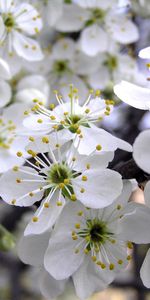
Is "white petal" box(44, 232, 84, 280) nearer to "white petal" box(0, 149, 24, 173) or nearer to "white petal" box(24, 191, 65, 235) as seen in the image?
"white petal" box(24, 191, 65, 235)

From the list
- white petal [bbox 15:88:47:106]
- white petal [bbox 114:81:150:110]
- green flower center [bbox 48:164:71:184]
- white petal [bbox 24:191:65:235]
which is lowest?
white petal [bbox 15:88:47:106]

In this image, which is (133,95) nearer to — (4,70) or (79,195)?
(79,195)

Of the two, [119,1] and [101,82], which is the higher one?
[119,1]

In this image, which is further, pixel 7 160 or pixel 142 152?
pixel 7 160

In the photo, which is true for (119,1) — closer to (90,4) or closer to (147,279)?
(90,4)

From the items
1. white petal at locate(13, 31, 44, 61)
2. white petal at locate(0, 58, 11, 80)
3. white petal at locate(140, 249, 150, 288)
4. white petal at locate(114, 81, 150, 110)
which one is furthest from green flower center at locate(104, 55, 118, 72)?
white petal at locate(140, 249, 150, 288)

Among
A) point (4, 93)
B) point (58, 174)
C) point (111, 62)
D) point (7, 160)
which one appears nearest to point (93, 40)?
point (111, 62)

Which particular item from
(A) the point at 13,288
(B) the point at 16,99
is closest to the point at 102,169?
(B) the point at 16,99
